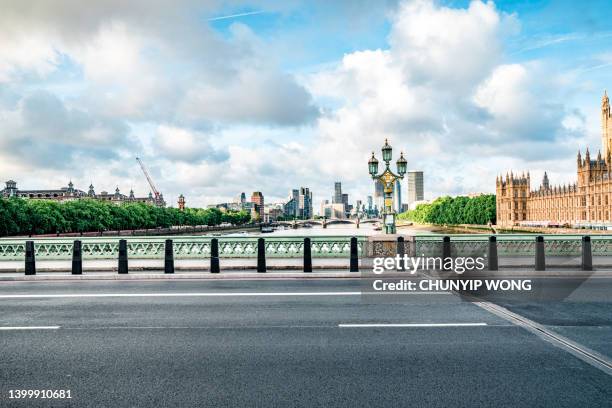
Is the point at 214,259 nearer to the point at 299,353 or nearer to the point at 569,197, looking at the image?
the point at 299,353

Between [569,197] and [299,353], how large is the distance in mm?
166508

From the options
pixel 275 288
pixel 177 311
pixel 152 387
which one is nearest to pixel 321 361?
pixel 152 387

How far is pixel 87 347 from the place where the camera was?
752 centimetres

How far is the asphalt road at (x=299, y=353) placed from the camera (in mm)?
5516

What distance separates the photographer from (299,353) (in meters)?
7.08

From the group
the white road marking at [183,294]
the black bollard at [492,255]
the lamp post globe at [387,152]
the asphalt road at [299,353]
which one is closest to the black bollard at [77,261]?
the white road marking at [183,294]

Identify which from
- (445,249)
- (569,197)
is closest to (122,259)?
(445,249)

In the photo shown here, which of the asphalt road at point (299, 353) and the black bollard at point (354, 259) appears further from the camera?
the black bollard at point (354, 259)

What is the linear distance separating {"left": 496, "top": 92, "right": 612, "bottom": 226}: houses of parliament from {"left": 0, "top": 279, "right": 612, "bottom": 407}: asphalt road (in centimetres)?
12410

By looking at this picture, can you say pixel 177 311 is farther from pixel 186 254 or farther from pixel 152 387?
pixel 186 254

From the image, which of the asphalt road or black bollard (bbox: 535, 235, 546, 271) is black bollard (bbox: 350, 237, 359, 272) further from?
black bollard (bbox: 535, 235, 546, 271)

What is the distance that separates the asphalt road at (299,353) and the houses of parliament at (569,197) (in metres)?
124

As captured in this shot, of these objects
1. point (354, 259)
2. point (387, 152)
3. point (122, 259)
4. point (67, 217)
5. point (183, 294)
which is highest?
point (387, 152)

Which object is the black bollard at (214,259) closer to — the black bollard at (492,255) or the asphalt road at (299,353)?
the asphalt road at (299,353)
